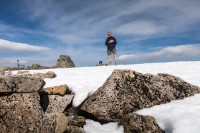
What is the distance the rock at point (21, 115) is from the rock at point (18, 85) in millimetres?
187

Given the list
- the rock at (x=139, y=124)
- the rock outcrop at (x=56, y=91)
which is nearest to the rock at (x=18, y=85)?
the rock outcrop at (x=56, y=91)

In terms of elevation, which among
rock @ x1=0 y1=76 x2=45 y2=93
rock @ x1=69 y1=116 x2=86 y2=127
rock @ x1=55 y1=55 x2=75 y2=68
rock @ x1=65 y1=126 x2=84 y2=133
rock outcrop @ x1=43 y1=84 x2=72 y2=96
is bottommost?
rock @ x1=65 y1=126 x2=84 y2=133

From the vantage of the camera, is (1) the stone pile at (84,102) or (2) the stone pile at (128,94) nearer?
(1) the stone pile at (84,102)

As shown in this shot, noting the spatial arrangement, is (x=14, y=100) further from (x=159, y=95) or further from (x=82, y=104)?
(x=159, y=95)

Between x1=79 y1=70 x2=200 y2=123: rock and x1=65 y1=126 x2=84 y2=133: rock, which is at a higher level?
x1=79 y1=70 x2=200 y2=123: rock

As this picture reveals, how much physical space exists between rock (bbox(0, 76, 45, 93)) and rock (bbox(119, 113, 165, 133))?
3049 millimetres

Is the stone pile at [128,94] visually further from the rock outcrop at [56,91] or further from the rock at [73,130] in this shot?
the rock outcrop at [56,91]

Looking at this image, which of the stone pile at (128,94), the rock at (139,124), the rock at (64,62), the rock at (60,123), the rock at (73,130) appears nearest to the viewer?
the rock at (139,124)

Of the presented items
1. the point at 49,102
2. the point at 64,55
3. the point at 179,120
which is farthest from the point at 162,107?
the point at 64,55

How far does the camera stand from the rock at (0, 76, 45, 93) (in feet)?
28.4

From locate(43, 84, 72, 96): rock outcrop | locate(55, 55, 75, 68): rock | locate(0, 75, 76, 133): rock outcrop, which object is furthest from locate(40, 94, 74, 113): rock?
locate(55, 55, 75, 68): rock

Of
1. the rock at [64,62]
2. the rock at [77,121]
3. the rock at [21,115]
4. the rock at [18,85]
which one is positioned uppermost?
the rock at [64,62]

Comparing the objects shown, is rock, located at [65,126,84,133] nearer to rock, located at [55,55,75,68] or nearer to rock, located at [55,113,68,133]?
rock, located at [55,113,68,133]

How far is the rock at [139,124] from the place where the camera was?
25.3 ft
